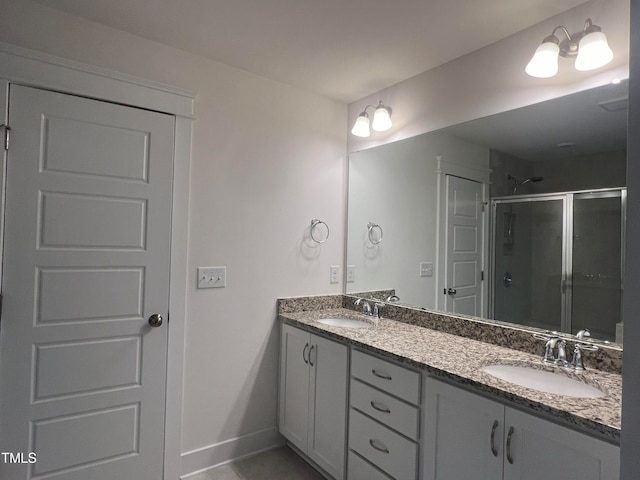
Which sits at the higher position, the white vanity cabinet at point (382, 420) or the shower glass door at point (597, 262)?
the shower glass door at point (597, 262)

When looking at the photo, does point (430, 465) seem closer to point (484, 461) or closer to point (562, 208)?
point (484, 461)

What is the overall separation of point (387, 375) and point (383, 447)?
1.05ft

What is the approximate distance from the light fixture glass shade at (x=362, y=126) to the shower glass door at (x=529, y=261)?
3.23 feet

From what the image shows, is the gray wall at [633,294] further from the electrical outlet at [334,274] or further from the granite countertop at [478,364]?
the electrical outlet at [334,274]

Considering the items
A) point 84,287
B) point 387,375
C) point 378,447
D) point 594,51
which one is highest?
point 594,51

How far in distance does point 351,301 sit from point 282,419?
90 cm

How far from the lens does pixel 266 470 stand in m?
2.12

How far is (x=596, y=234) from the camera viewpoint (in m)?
1.54

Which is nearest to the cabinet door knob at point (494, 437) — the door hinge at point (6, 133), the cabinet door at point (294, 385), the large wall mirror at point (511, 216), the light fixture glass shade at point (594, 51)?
the large wall mirror at point (511, 216)

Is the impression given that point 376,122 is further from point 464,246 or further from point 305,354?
point 305,354

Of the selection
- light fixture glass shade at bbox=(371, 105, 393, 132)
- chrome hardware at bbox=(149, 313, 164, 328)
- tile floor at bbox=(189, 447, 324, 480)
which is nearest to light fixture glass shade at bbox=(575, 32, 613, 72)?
light fixture glass shade at bbox=(371, 105, 393, 132)

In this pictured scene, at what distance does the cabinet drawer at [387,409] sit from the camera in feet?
4.88

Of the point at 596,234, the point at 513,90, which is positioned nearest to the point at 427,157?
the point at 513,90

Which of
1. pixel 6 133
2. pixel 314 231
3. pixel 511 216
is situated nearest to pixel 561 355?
pixel 511 216
